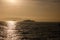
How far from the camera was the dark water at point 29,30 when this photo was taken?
41.6 inches

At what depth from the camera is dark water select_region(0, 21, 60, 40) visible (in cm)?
106

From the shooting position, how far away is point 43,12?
1.31 metres

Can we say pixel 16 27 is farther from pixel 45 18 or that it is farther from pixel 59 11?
pixel 59 11

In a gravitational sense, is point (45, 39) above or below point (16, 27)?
below

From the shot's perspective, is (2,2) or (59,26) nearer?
(59,26)

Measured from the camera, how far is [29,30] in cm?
111

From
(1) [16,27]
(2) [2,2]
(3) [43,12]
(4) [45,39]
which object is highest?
(2) [2,2]

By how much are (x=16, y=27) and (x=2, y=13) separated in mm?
209

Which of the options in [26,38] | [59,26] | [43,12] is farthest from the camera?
[43,12]

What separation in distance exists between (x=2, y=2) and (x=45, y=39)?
0.53 metres

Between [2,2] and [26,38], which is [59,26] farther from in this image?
[2,2]

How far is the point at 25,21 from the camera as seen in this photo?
120cm

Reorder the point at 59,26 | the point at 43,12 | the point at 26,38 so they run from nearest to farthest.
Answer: the point at 26,38 → the point at 59,26 → the point at 43,12

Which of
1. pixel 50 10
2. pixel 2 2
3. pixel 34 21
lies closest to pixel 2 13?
pixel 2 2
